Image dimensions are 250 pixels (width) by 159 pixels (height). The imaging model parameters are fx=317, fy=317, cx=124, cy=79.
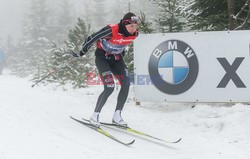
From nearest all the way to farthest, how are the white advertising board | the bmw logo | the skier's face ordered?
the skier's face → the white advertising board → the bmw logo

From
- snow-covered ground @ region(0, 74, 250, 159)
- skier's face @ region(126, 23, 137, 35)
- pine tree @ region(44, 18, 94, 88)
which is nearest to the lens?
snow-covered ground @ region(0, 74, 250, 159)

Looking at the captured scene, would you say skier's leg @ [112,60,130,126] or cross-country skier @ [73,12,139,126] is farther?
skier's leg @ [112,60,130,126]

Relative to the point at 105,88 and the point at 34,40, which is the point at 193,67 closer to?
the point at 105,88

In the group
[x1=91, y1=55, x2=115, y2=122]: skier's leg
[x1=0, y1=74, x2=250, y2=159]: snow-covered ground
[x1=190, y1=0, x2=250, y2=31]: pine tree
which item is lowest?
[x1=0, y1=74, x2=250, y2=159]: snow-covered ground

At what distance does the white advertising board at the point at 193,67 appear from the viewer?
7035mm

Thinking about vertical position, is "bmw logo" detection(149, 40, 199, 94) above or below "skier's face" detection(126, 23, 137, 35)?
below

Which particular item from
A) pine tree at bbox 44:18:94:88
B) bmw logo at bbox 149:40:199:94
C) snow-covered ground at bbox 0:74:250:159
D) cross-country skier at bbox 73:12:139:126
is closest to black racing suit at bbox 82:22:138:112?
cross-country skier at bbox 73:12:139:126

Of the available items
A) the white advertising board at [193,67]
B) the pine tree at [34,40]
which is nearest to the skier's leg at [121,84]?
the white advertising board at [193,67]

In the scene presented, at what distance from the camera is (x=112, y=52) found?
6.07 metres

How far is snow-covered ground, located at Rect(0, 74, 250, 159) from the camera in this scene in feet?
14.1

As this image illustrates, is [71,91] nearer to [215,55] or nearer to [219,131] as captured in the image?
[215,55]

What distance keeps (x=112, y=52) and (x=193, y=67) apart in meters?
2.23

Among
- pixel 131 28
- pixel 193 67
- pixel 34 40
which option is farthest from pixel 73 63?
pixel 34 40

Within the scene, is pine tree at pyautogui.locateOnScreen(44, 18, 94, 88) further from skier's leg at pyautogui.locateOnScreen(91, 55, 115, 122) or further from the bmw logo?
skier's leg at pyautogui.locateOnScreen(91, 55, 115, 122)
